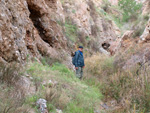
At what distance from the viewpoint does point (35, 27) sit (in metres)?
8.98

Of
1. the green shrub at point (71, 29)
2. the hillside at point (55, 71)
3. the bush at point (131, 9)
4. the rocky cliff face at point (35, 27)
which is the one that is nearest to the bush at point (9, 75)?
the hillside at point (55, 71)

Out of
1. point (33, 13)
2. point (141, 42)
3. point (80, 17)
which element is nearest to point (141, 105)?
point (141, 42)

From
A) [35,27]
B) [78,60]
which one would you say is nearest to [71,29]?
[35,27]

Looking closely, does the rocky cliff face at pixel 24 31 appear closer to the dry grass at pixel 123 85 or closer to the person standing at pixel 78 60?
the person standing at pixel 78 60

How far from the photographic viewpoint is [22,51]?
568cm

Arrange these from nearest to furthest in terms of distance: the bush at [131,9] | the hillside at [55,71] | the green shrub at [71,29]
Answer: the hillside at [55,71] → the green shrub at [71,29] → the bush at [131,9]

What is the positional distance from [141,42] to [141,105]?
593cm

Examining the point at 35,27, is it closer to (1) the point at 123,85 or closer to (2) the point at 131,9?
(1) the point at 123,85

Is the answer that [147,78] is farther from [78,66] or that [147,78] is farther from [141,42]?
[141,42]

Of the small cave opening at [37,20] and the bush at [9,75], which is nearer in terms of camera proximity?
the bush at [9,75]

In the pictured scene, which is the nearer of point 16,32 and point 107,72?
point 16,32

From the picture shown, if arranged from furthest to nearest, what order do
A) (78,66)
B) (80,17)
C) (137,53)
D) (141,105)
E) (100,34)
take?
(100,34), (80,17), (137,53), (78,66), (141,105)

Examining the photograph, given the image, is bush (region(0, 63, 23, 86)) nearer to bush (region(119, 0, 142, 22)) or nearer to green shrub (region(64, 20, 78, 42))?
green shrub (region(64, 20, 78, 42))

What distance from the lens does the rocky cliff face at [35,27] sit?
490 cm
